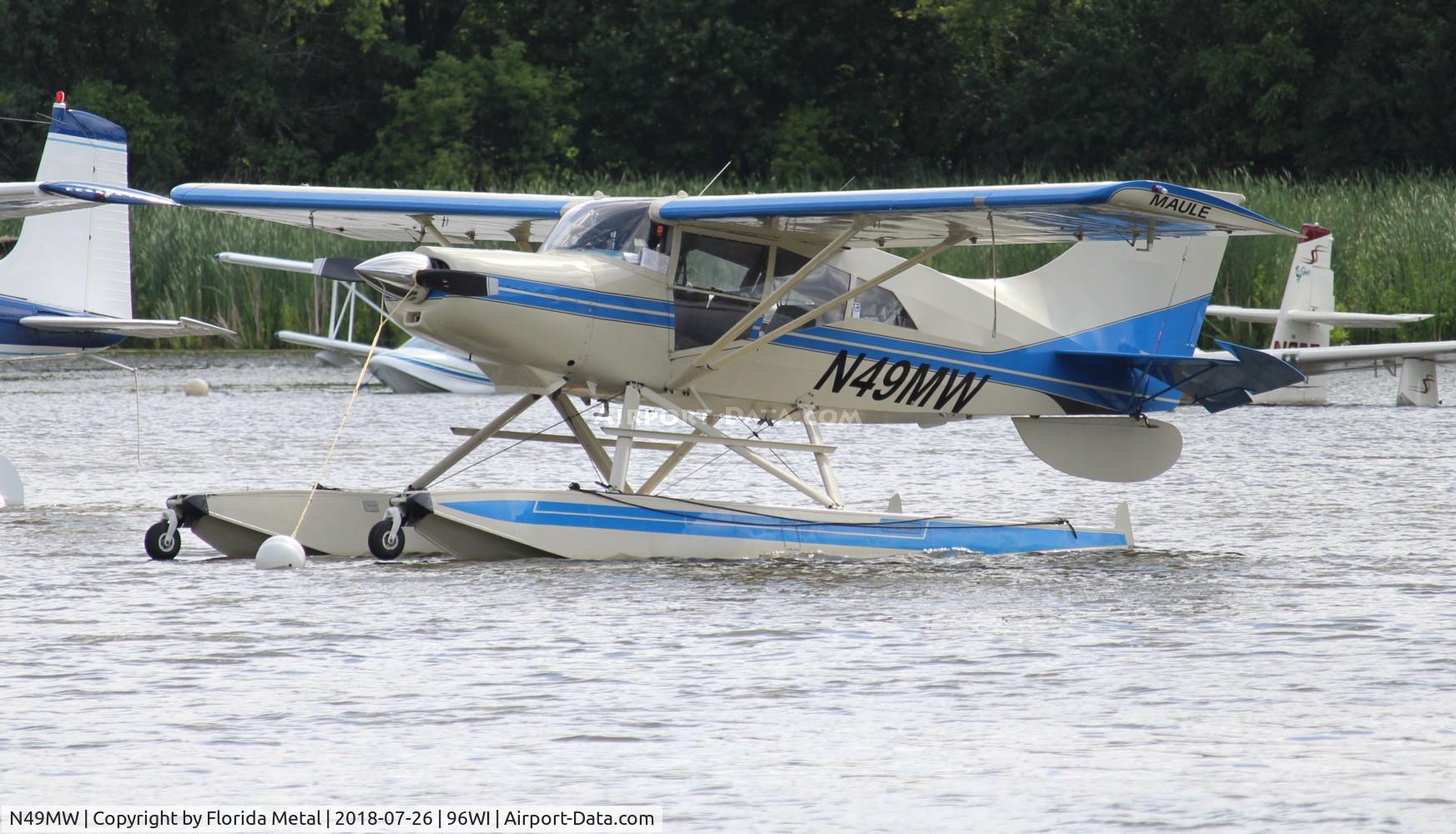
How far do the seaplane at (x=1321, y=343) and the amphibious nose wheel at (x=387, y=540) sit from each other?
1456 cm

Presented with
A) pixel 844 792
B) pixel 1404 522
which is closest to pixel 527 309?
pixel 844 792

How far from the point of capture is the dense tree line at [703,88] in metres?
44.4

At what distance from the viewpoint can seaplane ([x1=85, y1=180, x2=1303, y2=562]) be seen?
9375mm

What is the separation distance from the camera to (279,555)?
949 centimetres

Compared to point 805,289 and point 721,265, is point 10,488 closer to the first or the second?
point 721,265

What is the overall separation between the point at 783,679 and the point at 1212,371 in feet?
17.2

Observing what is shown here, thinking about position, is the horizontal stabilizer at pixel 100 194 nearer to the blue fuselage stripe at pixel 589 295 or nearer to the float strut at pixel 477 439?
the float strut at pixel 477 439

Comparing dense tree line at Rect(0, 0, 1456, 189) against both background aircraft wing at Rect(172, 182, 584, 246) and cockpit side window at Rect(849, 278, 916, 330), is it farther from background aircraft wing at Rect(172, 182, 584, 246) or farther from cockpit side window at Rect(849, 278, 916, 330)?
cockpit side window at Rect(849, 278, 916, 330)

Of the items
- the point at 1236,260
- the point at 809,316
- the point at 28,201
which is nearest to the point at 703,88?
the point at 1236,260

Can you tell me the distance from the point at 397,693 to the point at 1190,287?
22.1 feet

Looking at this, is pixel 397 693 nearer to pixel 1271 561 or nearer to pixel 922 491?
pixel 1271 561

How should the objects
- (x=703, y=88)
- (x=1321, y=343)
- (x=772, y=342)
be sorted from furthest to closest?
(x=703, y=88), (x=1321, y=343), (x=772, y=342)

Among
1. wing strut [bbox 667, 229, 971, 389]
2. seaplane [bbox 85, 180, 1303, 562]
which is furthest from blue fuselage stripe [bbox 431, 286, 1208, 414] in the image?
wing strut [bbox 667, 229, 971, 389]

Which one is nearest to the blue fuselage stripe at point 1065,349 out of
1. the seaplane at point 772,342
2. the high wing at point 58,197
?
the seaplane at point 772,342
